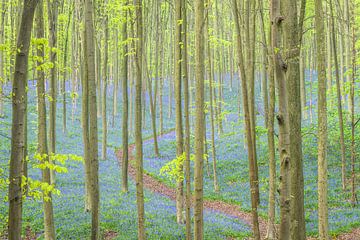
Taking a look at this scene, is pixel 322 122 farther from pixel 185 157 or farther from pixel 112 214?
pixel 112 214

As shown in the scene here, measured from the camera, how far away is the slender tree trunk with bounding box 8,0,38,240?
13.7 feet

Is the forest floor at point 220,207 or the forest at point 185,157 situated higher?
the forest at point 185,157

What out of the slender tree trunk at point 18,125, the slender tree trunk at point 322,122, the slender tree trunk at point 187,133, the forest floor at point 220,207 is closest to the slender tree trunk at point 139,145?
the slender tree trunk at point 187,133

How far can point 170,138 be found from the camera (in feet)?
94.9

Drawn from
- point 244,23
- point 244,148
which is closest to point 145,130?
point 244,148

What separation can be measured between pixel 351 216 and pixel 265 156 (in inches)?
323

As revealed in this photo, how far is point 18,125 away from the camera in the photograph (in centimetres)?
417

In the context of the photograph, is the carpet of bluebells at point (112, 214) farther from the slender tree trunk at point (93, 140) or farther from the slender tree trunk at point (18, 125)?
the slender tree trunk at point (18, 125)

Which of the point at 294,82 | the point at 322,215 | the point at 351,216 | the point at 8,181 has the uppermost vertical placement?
the point at 294,82

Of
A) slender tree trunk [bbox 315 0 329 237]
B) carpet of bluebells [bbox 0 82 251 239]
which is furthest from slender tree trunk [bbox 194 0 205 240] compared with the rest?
carpet of bluebells [bbox 0 82 251 239]

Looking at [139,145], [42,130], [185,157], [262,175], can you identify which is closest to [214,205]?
[262,175]

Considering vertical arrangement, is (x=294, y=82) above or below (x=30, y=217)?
above

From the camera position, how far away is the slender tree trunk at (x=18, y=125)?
164 inches

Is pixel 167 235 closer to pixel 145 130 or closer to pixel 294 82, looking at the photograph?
pixel 294 82
